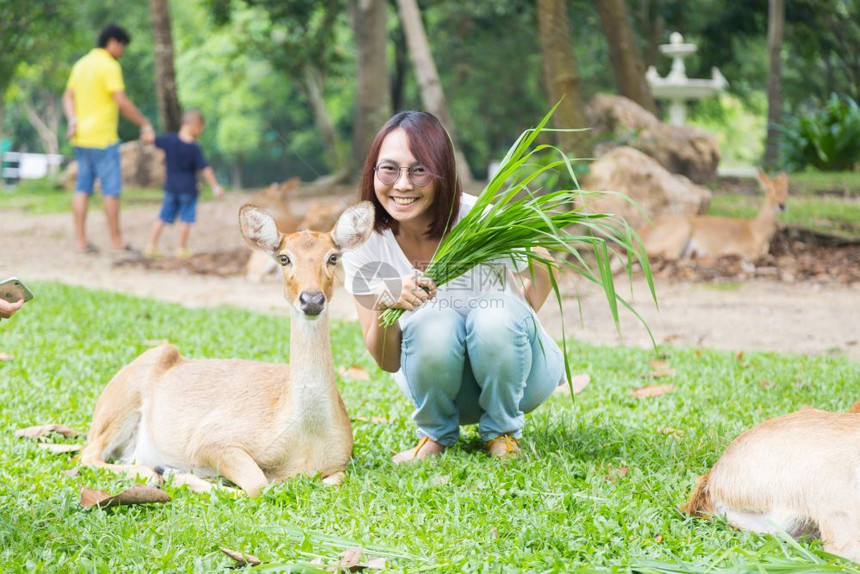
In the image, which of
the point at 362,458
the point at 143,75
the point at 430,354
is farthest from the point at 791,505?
the point at 143,75

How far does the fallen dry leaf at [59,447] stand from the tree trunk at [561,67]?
337 inches

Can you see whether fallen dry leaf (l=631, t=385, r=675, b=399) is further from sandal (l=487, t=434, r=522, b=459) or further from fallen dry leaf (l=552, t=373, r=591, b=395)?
sandal (l=487, t=434, r=522, b=459)

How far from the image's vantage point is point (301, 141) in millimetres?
45562

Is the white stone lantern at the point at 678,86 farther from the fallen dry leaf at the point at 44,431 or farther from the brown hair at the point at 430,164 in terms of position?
the fallen dry leaf at the point at 44,431

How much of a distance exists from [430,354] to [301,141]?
4268cm

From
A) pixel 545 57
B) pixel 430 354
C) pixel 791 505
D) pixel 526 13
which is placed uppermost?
pixel 526 13

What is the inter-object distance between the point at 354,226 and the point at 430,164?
1.53 ft

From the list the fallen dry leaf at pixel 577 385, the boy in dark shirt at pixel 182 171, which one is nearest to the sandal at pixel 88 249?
the boy in dark shirt at pixel 182 171

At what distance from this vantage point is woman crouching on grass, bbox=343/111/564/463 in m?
3.88

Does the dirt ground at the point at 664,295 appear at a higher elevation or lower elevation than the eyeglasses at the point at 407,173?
lower

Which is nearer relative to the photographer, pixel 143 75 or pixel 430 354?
pixel 430 354

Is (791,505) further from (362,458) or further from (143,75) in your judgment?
(143,75)

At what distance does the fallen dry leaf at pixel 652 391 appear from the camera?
5.21 metres

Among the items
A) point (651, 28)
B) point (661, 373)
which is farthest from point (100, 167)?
point (651, 28)
